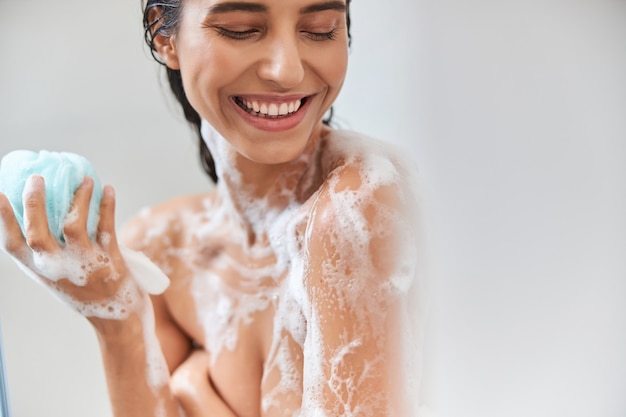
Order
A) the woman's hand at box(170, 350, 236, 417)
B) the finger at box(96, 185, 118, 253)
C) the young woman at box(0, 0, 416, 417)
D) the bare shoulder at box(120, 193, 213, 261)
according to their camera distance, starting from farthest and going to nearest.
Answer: the bare shoulder at box(120, 193, 213, 261)
the woman's hand at box(170, 350, 236, 417)
the finger at box(96, 185, 118, 253)
the young woman at box(0, 0, 416, 417)

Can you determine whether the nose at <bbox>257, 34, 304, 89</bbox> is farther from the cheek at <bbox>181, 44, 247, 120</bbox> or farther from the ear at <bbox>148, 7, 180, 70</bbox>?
the ear at <bbox>148, 7, 180, 70</bbox>

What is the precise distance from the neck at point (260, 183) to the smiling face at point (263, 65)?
75mm

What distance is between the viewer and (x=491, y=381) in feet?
2.46

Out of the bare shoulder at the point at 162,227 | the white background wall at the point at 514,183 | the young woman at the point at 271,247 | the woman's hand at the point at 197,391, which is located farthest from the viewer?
the bare shoulder at the point at 162,227

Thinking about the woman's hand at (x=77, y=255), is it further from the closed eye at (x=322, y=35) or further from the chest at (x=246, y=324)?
the closed eye at (x=322, y=35)

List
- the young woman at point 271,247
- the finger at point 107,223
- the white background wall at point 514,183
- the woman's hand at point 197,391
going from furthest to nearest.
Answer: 1. the woman's hand at point 197,391
2. the finger at point 107,223
3. the young woman at point 271,247
4. the white background wall at point 514,183

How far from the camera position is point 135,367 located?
993mm

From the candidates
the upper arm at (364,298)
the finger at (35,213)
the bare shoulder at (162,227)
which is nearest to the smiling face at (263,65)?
the upper arm at (364,298)

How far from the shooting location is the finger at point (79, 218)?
0.86m

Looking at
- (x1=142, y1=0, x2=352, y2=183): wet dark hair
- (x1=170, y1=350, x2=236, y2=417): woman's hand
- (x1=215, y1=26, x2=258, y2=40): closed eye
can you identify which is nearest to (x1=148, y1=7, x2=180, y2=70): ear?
(x1=142, y1=0, x2=352, y2=183): wet dark hair

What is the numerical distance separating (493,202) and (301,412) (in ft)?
1.25

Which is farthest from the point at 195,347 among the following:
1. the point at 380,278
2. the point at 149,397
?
the point at 380,278

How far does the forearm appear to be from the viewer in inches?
38.3

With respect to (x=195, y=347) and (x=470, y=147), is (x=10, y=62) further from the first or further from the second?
(x=470, y=147)
